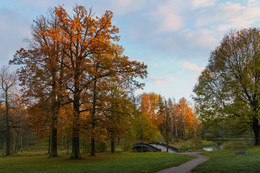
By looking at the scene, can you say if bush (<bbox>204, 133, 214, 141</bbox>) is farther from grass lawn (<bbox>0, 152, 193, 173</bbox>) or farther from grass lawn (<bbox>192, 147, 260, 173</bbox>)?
grass lawn (<bbox>192, 147, 260, 173</bbox>)

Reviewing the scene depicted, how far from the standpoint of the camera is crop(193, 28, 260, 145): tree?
22.2 metres

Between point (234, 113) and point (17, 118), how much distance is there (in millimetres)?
33044

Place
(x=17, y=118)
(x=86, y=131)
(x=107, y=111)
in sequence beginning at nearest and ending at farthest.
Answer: (x=86, y=131) → (x=107, y=111) → (x=17, y=118)

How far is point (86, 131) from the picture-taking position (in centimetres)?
1444

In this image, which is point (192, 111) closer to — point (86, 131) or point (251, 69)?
point (251, 69)

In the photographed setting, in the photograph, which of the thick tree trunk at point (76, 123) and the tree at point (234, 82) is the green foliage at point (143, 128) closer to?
the tree at point (234, 82)

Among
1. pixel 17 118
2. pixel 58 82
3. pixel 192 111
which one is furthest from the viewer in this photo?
pixel 192 111

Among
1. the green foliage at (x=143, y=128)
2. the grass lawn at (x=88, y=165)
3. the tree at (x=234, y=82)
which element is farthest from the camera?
the green foliage at (x=143, y=128)

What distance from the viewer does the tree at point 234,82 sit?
22206mm

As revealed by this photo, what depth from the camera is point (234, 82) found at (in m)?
23.1

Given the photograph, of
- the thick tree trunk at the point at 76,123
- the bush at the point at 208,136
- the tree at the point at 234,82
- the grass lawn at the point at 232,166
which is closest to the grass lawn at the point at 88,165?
the thick tree trunk at the point at 76,123

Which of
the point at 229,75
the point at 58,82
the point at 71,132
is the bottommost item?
the point at 71,132

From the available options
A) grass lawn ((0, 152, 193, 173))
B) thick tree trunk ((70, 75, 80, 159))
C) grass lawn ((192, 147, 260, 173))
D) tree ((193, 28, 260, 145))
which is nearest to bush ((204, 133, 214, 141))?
tree ((193, 28, 260, 145))

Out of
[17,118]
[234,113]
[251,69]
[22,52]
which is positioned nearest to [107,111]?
[22,52]
